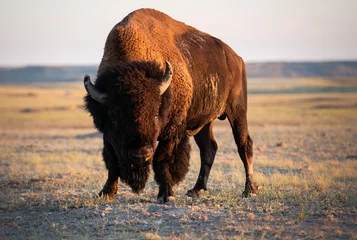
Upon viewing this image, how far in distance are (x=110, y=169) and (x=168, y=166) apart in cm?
96

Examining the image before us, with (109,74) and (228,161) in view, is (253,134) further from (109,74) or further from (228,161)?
(109,74)

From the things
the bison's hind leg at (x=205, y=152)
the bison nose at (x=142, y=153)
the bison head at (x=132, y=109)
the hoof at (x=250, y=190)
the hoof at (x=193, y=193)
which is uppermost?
the bison head at (x=132, y=109)

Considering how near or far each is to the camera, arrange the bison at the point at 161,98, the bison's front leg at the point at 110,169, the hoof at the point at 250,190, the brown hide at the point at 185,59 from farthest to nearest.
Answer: the hoof at the point at 250,190, the brown hide at the point at 185,59, the bison's front leg at the point at 110,169, the bison at the point at 161,98

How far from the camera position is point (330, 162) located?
15.5 m

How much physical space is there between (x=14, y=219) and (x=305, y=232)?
4383mm

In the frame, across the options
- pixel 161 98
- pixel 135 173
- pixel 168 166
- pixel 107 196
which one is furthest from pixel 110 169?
pixel 161 98

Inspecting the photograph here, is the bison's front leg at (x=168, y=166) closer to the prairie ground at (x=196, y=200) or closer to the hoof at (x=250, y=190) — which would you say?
the prairie ground at (x=196, y=200)

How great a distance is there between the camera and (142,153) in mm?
7629

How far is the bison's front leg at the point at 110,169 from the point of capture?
28.5ft

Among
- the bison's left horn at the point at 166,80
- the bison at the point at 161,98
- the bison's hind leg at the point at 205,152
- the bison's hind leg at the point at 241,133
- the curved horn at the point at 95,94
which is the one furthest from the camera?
the bison's hind leg at the point at 241,133

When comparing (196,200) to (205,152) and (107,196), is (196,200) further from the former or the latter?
(205,152)

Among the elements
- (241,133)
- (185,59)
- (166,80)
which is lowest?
(241,133)

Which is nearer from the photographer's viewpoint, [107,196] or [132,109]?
[132,109]

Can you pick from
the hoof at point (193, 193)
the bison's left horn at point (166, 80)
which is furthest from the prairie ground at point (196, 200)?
the bison's left horn at point (166, 80)
